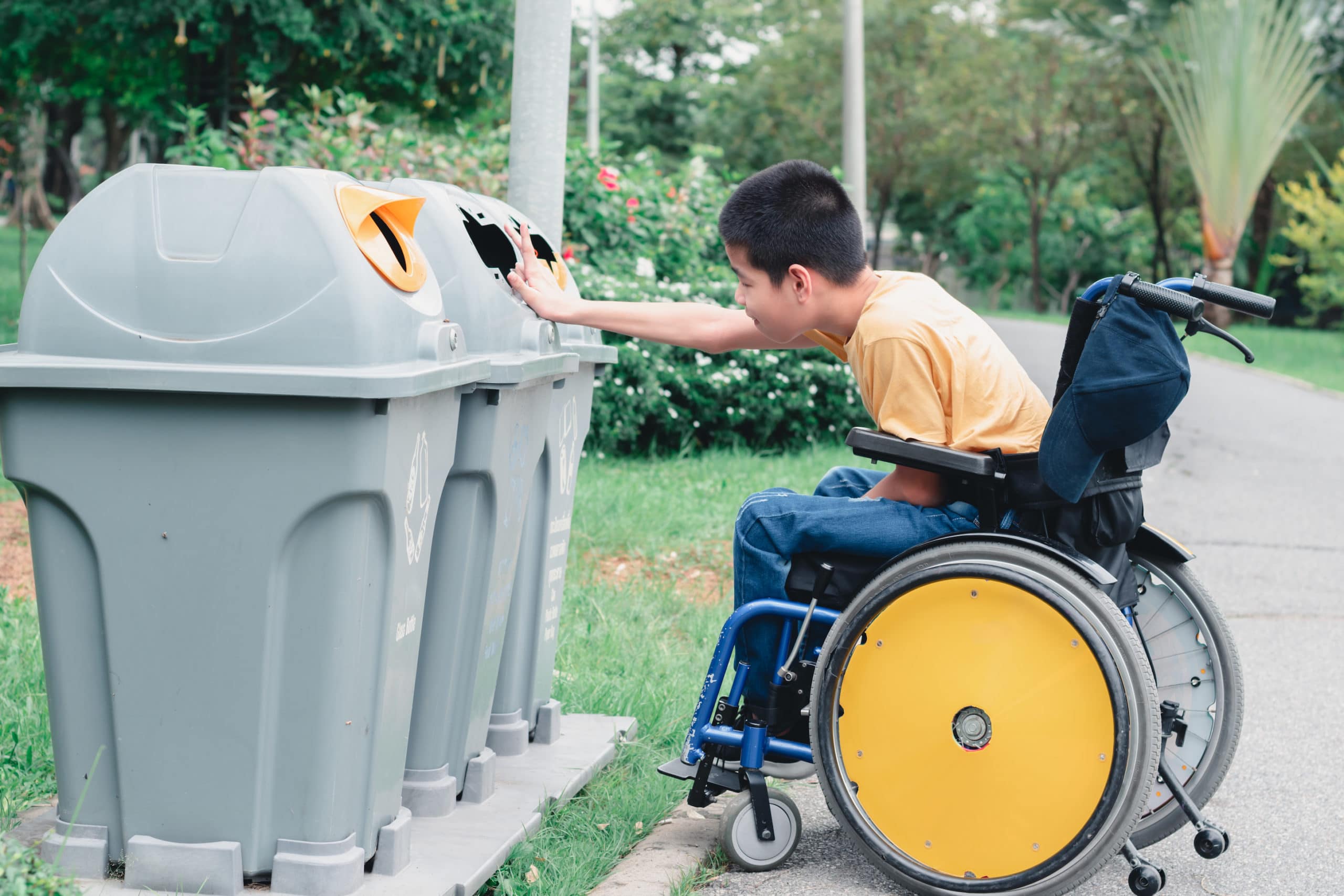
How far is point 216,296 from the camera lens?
2.47 meters

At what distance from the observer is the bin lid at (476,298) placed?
2.97 m

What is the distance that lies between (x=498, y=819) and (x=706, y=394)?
5459mm

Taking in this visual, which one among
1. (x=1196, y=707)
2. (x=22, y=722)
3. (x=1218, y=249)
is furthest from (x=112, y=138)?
(x=1196, y=707)

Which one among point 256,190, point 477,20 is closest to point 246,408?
point 256,190

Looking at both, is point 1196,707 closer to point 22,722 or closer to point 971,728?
point 971,728

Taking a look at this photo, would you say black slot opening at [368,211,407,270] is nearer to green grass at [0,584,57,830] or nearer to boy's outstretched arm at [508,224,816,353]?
boy's outstretched arm at [508,224,816,353]

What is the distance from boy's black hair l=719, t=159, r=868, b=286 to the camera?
10.2 ft

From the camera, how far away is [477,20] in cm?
1562

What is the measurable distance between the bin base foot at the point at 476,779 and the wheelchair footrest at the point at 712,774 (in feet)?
1.37

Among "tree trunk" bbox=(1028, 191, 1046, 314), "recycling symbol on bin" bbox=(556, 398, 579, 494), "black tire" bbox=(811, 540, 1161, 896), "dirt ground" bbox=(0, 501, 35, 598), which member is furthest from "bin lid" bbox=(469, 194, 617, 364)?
"tree trunk" bbox=(1028, 191, 1046, 314)

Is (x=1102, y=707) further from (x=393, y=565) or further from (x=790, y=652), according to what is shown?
(x=393, y=565)

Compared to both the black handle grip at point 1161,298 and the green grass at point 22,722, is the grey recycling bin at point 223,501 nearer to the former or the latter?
the green grass at point 22,722

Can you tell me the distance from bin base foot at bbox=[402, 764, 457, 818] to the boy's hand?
1072 millimetres

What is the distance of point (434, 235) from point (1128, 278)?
1.44 metres
